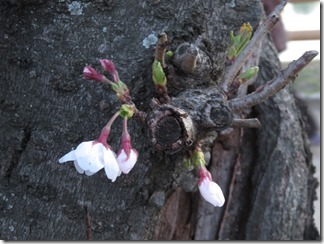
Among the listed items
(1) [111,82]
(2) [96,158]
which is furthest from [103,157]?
(1) [111,82]

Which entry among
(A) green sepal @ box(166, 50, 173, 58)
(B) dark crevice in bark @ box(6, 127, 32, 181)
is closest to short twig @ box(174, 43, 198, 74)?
(A) green sepal @ box(166, 50, 173, 58)

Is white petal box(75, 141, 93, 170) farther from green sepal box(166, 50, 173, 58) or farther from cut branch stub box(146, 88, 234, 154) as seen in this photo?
green sepal box(166, 50, 173, 58)

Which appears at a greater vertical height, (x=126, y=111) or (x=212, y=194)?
(x=126, y=111)

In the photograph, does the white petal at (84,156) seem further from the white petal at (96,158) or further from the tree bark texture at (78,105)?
the tree bark texture at (78,105)

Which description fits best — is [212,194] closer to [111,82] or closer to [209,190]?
[209,190]

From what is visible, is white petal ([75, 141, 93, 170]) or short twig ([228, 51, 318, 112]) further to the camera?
short twig ([228, 51, 318, 112])

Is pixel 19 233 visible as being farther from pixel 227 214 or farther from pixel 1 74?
pixel 227 214
